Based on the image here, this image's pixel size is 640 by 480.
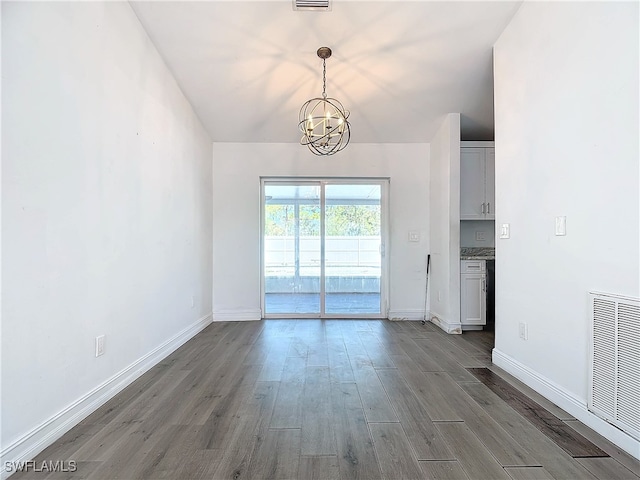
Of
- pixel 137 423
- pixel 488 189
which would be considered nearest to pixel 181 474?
pixel 137 423

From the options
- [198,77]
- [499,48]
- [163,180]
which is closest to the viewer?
[499,48]

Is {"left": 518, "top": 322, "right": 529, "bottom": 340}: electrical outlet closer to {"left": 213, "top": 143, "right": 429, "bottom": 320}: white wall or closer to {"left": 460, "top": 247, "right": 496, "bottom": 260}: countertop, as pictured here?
{"left": 460, "top": 247, "right": 496, "bottom": 260}: countertop

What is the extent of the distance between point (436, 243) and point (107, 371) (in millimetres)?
3696

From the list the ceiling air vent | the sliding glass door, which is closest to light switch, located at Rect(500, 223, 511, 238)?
the sliding glass door

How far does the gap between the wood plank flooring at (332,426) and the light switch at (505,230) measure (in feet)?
3.61

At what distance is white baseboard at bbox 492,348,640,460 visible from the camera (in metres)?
1.65

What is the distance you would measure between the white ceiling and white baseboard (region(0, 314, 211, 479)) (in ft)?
8.72

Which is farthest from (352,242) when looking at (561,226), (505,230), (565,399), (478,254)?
(565,399)

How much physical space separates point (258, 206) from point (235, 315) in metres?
1.52

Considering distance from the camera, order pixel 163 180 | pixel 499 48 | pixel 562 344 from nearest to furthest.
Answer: pixel 562 344 → pixel 499 48 → pixel 163 180

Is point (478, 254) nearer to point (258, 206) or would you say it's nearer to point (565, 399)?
point (565, 399)

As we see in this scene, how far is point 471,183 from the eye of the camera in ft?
13.7

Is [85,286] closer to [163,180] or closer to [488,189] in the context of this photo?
[163,180]

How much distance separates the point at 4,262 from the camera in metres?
1.49
